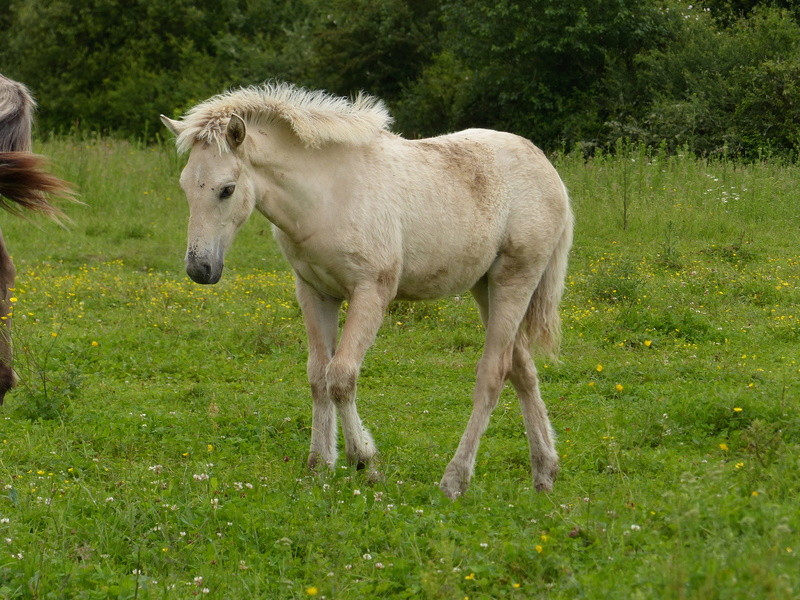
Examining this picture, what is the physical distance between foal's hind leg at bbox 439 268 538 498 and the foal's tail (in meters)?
0.25

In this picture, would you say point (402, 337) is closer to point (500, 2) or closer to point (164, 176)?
point (164, 176)

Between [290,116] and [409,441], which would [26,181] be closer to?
[290,116]

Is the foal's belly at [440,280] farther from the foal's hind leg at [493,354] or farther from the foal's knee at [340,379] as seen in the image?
the foal's knee at [340,379]

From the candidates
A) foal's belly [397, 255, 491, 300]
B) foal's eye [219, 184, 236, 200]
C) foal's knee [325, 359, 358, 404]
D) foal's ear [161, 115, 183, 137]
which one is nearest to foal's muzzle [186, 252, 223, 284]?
foal's eye [219, 184, 236, 200]

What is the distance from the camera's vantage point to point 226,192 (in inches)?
183

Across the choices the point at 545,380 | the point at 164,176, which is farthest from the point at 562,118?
the point at 545,380

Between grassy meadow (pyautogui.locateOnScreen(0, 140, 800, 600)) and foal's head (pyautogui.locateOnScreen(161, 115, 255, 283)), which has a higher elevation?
foal's head (pyautogui.locateOnScreen(161, 115, 255, 283))

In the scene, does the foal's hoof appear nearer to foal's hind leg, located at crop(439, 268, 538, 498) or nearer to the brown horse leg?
foal's hind leg, located at crop(439, 268, 538, 498)

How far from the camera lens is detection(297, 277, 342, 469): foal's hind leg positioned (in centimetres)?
529

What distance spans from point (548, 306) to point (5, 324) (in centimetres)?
345

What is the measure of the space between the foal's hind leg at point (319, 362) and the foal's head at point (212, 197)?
2.41 feet

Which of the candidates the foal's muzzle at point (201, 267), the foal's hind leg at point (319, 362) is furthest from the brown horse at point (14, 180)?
the foal's hind leg at point (319, 362)

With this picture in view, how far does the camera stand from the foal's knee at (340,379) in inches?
190

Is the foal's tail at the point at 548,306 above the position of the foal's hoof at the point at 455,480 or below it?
above
